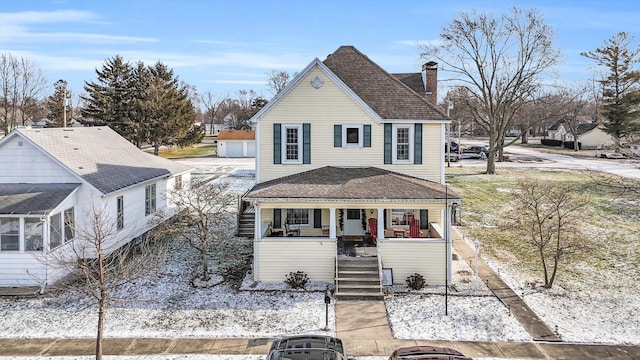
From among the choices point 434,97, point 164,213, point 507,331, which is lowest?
point 507,331

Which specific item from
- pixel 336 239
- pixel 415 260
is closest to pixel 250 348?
pixel 336 239

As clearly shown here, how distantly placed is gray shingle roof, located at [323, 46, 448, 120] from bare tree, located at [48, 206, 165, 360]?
35.7ft

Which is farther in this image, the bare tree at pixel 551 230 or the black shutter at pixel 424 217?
the black shutter at pixel 424 217

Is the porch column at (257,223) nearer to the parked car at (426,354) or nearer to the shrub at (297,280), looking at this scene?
the shrub at (297,280)

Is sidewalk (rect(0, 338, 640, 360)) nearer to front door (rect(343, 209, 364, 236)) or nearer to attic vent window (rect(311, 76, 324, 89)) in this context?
front door (rect(343, 209, 364, 236))

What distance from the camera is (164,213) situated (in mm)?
25672

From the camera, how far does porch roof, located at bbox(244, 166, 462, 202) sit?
684 inches

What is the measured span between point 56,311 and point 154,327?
11.8 feet

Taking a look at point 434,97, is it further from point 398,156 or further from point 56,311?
point 56,311

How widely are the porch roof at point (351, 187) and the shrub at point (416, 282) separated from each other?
9.08ft

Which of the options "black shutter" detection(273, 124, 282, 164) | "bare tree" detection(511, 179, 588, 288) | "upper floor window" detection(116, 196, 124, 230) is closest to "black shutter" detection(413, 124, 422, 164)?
"bare tree" detection(511, 179, 588, 288)

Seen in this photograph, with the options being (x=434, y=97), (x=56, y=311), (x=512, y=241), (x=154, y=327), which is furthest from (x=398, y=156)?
(x=56, y=311)

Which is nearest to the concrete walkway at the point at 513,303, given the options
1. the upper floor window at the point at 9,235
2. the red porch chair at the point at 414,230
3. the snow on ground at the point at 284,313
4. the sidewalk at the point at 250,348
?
the snow on ground at the point at 284,313

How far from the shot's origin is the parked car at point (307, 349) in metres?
10.4
